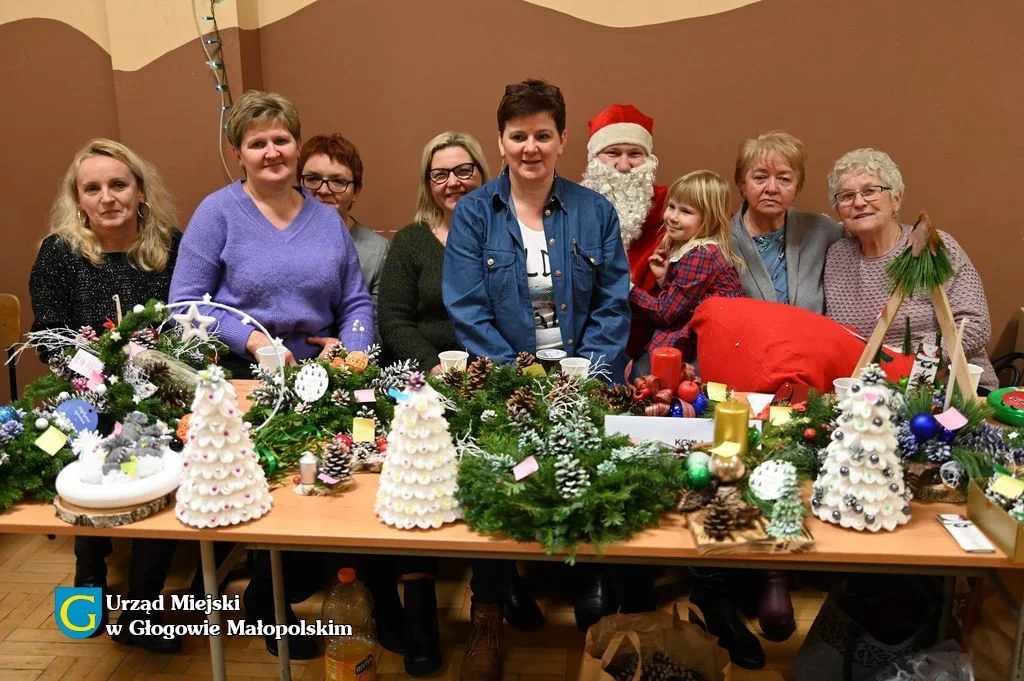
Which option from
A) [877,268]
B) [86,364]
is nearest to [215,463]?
[86,364]

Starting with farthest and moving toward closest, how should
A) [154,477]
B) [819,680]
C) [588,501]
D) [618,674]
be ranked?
[819,680]
[618,674]
[154,477]
[588,501]

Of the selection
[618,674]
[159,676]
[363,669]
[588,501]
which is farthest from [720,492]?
[159,676]

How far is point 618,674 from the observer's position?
7.25 feet

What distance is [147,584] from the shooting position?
2758 mm

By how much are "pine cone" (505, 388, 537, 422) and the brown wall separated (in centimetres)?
211

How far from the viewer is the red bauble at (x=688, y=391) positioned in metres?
2.25

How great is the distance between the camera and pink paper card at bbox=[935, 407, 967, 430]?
198 cm

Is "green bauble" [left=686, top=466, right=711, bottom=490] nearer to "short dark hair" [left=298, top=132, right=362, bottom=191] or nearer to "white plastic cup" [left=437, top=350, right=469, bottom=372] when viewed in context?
"white plastic cup" [left=437, top=350, right=469, bottom=372]

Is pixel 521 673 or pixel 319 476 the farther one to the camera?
pixel 521 673

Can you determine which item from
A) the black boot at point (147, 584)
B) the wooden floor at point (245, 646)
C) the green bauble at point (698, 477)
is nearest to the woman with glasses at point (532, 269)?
the wooden floor at point (245, 646)

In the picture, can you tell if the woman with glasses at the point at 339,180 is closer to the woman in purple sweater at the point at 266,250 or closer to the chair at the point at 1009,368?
the woman in purple sweater at the point at 266,250

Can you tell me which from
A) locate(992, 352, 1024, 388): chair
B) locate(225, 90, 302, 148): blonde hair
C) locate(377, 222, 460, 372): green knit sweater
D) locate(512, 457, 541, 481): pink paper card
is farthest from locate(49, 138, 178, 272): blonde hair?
locate(992, 352, 1024, 388): chair

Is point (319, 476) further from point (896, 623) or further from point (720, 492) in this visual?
point (896, 623)

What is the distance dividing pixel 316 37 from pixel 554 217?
188cm
